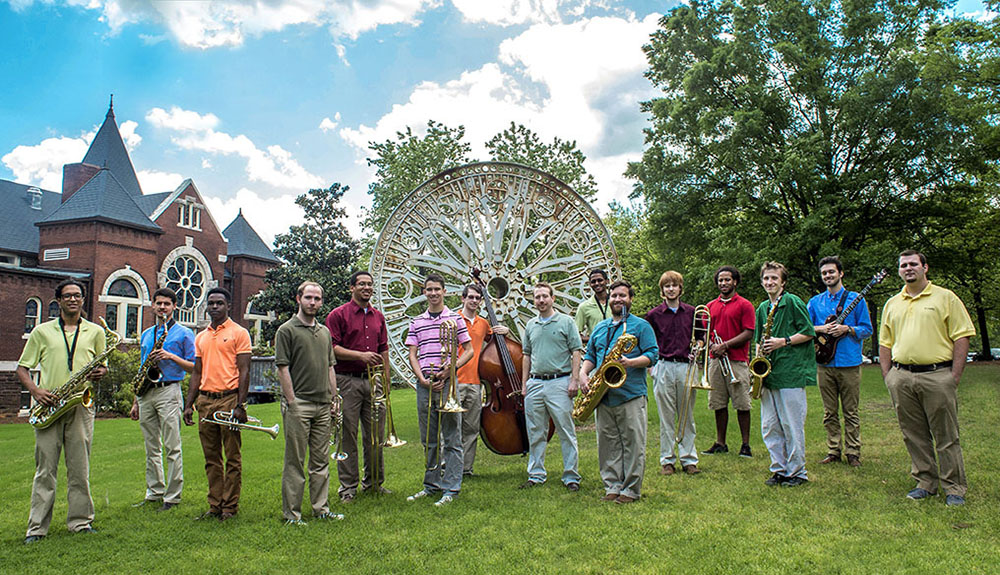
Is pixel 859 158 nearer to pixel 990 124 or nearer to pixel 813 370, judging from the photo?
pixel 990 124

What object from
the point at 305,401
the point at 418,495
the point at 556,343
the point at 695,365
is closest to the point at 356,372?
the point at 305,401

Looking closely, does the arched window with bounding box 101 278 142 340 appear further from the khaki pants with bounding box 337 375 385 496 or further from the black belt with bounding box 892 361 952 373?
the black belt with bounding box 892 361 952 373

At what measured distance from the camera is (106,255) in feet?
103

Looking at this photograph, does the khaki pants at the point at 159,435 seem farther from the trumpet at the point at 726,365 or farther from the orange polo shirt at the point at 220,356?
the trumpet at the point at 726,365

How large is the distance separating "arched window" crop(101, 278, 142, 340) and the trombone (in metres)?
30.8

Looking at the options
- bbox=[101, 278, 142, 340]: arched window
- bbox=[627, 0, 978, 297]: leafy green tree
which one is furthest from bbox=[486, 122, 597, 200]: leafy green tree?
bbox=[101, 278, 142, 340]: arched window

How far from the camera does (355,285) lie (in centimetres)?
632

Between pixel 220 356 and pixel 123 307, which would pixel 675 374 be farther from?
pixel 123 307

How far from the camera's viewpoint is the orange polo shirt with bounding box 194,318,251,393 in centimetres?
577

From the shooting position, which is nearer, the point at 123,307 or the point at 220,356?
the point at 220,356

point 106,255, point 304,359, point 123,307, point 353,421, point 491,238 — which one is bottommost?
point 353,421

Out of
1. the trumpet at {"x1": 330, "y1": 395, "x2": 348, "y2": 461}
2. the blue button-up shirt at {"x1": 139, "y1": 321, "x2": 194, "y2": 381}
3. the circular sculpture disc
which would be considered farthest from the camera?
the circular sculpture disc

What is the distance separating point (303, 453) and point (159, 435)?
6.58 ft

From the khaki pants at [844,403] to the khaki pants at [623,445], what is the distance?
2.51 meters
